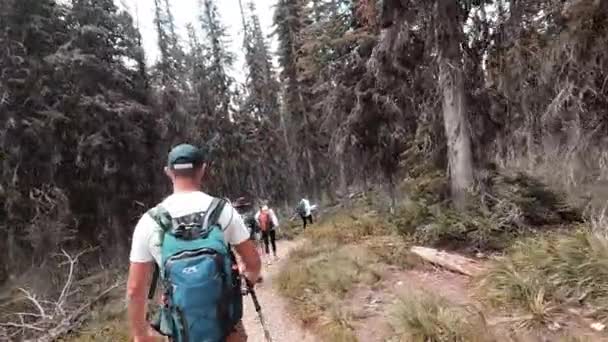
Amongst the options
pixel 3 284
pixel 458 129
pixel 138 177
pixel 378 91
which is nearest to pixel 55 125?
pixel 138 177

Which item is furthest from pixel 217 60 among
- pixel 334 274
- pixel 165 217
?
pixel 165 217

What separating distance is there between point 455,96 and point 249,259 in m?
9.10

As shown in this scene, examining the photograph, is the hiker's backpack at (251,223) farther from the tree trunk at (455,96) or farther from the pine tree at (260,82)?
the pine tree at (260,82)

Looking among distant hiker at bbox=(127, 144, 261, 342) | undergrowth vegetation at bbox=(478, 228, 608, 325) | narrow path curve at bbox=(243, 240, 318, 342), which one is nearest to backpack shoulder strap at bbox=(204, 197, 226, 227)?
distant hiker at bbox=(127, 144, 261, 342)

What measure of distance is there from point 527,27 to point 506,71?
0.91 metres

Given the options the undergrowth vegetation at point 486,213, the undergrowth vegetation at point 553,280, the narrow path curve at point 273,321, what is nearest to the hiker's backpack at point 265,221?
the narrow path curve at point 273,321

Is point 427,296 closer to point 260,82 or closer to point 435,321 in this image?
point 435,321

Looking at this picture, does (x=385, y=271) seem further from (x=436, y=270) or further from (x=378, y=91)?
(x=378, y=91)

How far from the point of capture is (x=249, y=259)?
2.97 meters

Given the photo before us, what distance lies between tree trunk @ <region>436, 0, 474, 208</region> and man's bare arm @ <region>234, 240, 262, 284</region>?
28.1 feet

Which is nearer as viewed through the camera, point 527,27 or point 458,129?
point 527,27

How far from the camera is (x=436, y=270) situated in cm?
862

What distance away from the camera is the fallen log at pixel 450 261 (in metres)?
7.89

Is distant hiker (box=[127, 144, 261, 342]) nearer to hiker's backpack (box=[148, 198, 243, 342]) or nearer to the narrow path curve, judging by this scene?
hiker's backpack (box=[148, 198, 243, 342])
